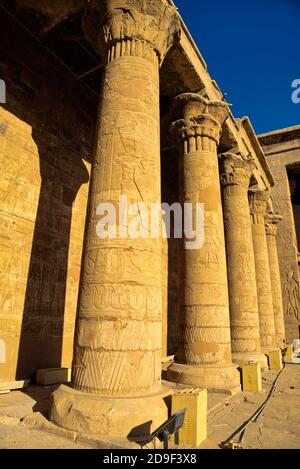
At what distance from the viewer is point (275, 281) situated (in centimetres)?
1572

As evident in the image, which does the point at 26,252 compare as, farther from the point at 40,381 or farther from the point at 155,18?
the point at 155,18

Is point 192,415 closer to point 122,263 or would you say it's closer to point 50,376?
point 122,263

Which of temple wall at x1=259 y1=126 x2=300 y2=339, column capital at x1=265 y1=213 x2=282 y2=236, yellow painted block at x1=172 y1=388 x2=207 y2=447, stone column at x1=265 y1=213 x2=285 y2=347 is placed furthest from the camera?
temple wall at x1=259 y1=126 x2=300 y2=339

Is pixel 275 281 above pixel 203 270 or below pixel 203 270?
above

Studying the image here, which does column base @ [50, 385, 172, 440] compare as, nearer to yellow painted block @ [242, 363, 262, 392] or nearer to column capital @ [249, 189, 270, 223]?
yellow painted block @ [242, 363, 262, 392]

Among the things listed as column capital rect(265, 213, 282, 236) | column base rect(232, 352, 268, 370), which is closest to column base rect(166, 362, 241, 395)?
column base rect(232, 352, 268, 370)

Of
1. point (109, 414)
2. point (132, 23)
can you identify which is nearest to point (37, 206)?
point (132, 23)

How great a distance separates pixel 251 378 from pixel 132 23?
23.6 ft

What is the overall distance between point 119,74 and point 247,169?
7.05 metres

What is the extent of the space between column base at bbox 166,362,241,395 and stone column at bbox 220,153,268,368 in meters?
2.80

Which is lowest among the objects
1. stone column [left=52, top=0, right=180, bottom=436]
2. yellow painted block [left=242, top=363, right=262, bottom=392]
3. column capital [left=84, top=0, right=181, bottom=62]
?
yellow painted block [left=242, top=363, right=262, bottom=392]

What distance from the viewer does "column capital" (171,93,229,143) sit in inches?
325

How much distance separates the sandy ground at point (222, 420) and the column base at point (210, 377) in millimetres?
281

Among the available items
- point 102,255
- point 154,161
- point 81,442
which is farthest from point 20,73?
point 81,442
